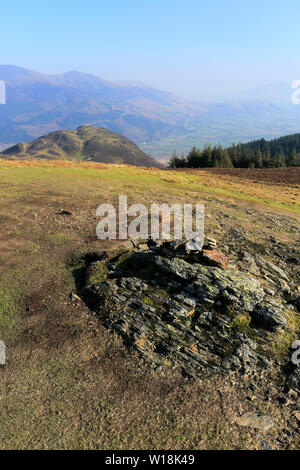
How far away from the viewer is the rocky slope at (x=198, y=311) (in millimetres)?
11875

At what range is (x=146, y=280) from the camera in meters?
15.8

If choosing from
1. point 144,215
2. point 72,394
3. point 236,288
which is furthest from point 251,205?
point 72,394

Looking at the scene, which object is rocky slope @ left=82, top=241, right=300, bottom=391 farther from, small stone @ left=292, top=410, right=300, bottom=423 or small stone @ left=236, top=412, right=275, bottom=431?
small stone @ left=236, top=412, right=275, bottom=431

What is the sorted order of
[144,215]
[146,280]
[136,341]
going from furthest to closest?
[144,215] → [146,280] → [136,341]

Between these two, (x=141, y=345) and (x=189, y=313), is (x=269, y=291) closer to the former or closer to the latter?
(x=189, y=313)

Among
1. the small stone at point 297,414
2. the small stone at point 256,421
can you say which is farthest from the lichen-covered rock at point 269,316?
the small stone at point 256,421

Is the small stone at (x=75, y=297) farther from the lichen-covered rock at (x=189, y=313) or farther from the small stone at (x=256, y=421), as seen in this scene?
the small stone at (x=256, y=421)

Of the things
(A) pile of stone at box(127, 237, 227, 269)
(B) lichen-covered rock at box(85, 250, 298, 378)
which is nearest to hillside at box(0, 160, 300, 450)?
(B) lichen-covered rock at box(85, 250, 298, 378)

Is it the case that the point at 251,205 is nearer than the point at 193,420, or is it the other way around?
the point at 193,420

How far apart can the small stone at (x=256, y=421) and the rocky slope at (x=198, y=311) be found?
5.74ft

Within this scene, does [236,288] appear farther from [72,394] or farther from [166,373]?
[72,394]

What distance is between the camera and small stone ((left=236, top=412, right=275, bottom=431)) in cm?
946
